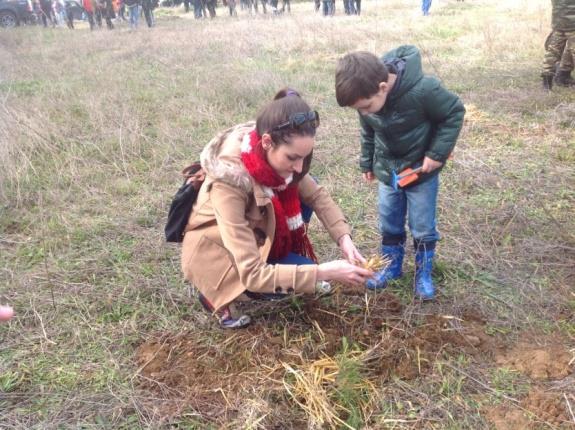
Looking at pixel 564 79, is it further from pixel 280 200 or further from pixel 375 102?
pixel 280 200

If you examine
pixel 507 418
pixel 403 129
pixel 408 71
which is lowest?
pixel 507 418

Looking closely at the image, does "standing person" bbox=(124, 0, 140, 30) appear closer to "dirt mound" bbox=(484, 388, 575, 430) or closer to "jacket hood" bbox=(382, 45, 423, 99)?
"jacket hood" bbox=(382, 45, 423, 99)

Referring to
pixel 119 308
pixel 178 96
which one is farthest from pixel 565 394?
pixel 178 96

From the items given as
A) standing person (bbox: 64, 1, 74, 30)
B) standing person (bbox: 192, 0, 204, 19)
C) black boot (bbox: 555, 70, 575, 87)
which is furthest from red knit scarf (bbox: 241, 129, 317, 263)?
standing person (bbox: 64, 1, 74, 30)

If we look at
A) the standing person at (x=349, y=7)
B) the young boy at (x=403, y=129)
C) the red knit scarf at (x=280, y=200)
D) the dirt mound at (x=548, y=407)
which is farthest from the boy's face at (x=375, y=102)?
the standing person at (x=349, y=7)

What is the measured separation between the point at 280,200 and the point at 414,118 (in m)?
0.74

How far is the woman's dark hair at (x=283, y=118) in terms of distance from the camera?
6.09ft

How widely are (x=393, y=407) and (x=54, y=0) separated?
24.1m

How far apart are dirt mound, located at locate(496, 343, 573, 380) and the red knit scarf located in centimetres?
105

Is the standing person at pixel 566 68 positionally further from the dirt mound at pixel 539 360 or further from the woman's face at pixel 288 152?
the woman's face at pixel 288 152

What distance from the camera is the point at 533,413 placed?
1.90 m

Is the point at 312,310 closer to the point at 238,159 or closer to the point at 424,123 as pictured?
the point at 238,159

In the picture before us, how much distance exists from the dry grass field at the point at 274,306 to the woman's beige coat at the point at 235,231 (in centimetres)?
35

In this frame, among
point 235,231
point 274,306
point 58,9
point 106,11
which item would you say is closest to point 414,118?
point 235,231
